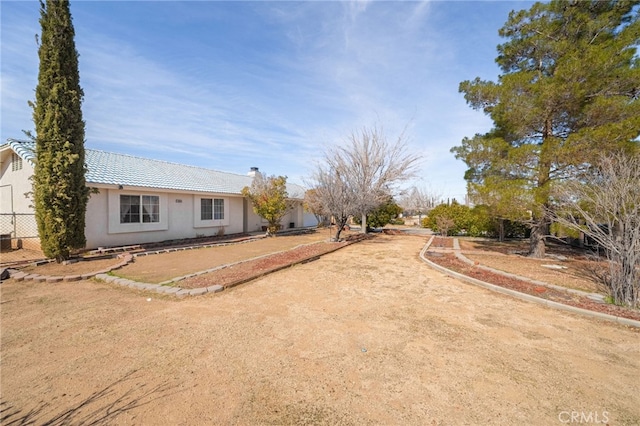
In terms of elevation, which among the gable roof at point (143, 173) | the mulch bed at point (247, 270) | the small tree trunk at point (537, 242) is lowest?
the mulch bed at point (247, 270)

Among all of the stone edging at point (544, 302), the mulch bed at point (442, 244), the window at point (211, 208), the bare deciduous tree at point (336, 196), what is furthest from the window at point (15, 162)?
the mulch bed at point (442, 244)

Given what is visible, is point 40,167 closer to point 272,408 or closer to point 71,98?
point 71,98

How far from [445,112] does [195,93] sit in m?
Result: 13.4

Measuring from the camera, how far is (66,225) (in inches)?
303

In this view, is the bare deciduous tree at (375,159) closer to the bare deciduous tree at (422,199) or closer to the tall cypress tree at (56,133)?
the tall cypress tree at (56,133)

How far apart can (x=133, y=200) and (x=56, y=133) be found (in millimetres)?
3879

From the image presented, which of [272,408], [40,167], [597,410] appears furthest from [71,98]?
[597,410]

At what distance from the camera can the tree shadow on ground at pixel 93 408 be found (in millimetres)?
2213

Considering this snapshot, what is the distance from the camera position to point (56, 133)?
24.7 feet

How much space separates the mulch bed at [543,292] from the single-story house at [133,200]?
39.0ft

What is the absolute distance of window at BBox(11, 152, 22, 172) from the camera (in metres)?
10.6

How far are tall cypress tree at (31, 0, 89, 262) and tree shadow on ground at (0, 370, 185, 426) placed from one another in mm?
7252

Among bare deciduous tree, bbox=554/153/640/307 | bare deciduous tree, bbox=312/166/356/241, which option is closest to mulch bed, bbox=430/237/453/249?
bare deciduous tree, bbox=312/166/356/241

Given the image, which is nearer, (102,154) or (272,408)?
(272,408)
